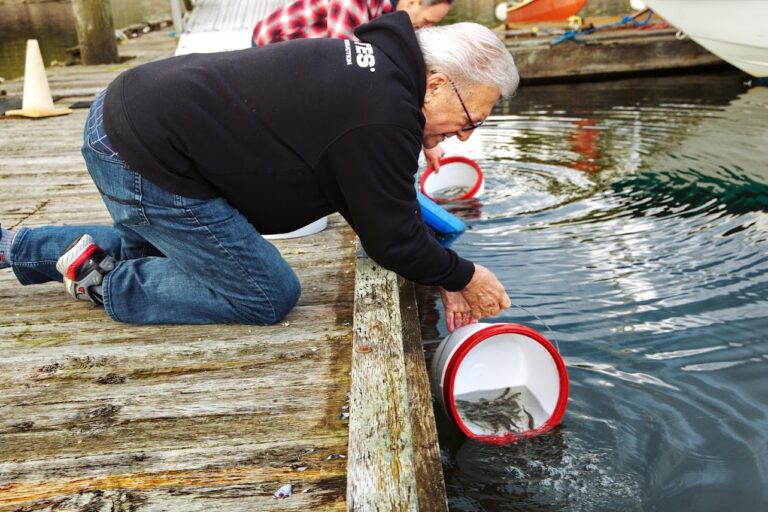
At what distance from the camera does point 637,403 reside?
3512 mm

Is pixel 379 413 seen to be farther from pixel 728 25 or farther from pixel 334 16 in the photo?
pixel 728 25

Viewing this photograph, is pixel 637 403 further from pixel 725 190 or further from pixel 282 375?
pixel 725 190

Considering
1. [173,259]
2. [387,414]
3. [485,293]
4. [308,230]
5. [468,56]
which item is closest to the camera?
[387,414]

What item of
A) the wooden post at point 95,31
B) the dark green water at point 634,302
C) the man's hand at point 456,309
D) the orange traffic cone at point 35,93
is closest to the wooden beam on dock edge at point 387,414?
the man's hand at point 456,309

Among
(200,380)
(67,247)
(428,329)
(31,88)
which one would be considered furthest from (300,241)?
(31,88)

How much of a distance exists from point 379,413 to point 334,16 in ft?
7.32

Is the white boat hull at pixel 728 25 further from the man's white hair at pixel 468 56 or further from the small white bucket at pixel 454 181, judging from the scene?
the man's white hair at pixel 468 56

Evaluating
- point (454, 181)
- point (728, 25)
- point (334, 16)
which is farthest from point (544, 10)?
point (334, 16)

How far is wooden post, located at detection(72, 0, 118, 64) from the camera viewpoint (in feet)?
35.6

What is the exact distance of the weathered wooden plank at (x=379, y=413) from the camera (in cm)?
199

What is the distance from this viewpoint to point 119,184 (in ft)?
8.89

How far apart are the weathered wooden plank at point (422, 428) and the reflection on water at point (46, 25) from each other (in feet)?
44.9

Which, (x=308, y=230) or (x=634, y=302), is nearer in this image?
(x=308, y=230)

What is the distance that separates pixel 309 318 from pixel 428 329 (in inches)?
57.9
